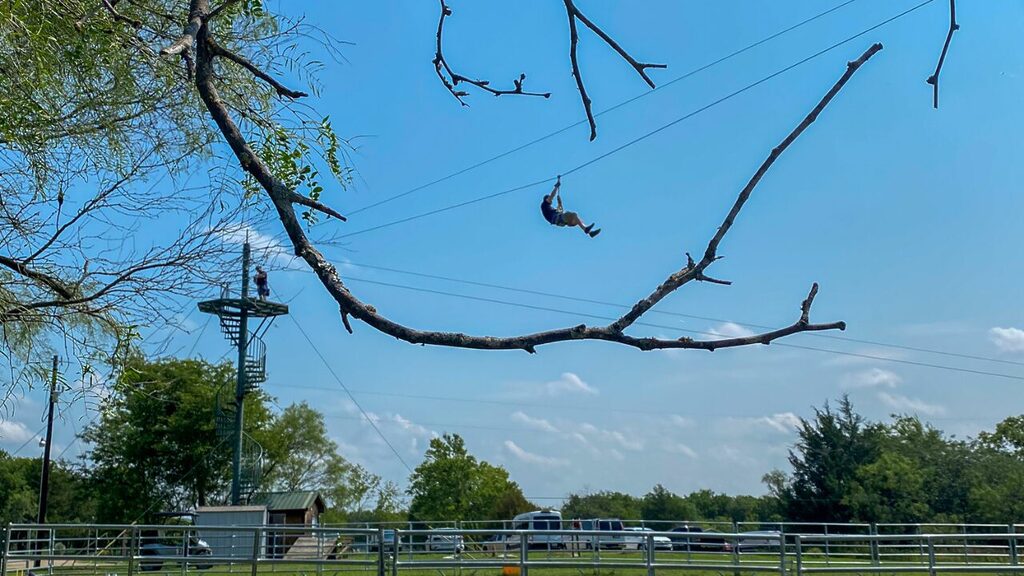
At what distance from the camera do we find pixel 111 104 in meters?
5.98

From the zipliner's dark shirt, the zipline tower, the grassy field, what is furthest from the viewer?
the zipline tower

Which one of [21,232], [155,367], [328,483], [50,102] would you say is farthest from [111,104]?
[328,483]

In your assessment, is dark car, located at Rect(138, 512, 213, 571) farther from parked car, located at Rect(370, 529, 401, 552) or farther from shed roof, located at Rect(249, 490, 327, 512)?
shed roof, located at Rect(249, 490, 327, 512)

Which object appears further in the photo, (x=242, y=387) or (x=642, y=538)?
(x=242, y=387)

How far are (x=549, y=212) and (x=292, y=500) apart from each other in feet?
125

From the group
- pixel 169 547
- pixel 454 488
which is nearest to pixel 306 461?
pixel 454 488

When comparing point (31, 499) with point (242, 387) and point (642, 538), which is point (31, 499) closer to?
point (242, 387)

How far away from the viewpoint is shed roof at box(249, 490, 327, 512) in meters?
39.4

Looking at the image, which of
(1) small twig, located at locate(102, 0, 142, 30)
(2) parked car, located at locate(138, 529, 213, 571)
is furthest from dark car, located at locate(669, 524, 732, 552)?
(1) small twig, located at locate(102, 0, 142, 30)

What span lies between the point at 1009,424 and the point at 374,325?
56.4m

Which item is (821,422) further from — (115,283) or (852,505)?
(115,283)

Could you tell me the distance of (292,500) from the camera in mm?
40344

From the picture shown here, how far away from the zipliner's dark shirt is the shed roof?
36363 mm

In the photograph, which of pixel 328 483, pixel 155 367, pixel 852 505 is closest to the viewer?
pixel 155 367
